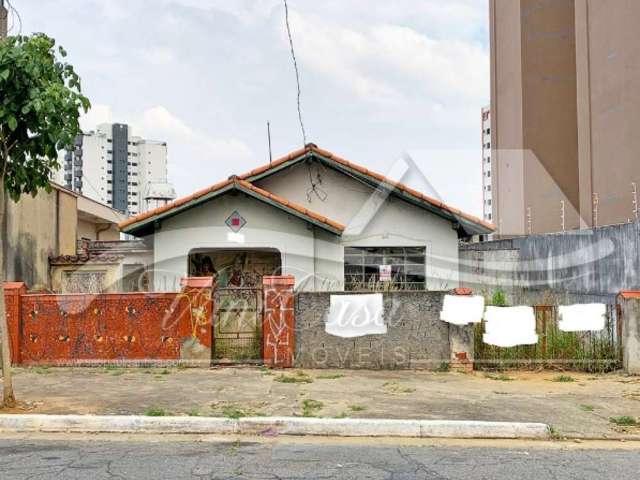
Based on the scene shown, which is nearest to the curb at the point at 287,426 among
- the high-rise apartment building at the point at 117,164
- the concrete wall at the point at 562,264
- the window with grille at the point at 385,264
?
the concrete wall at the point at 562,264

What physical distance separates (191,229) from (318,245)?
10.6 ft

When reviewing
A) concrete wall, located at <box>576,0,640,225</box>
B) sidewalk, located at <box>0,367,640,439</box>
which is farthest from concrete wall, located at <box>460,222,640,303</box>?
concrete wall, located at <box>576,0,640,225</box>

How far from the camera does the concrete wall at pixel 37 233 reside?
61.0ft

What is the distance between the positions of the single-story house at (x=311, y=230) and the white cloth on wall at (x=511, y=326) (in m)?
4.36

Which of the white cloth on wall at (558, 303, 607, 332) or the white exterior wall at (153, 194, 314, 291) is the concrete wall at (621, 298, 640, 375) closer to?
the white cloth on wall at (558, 303, 607, 332)

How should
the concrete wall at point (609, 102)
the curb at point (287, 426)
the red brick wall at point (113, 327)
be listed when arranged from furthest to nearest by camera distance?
the concrete wall at point (609, 102), the red brick wall at point (113, 327), the curb at point (287, 426)

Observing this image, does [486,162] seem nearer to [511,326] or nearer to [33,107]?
[511,326]

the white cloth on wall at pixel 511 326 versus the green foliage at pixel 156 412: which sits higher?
the white cloth on wall at pixel 511 326

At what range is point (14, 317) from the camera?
11.6 meters

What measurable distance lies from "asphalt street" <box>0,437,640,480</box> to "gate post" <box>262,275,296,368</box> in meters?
4.33

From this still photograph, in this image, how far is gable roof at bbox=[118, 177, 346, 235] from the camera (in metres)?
16.0

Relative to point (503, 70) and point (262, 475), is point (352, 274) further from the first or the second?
point (503, 70)

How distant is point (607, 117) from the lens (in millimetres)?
35094

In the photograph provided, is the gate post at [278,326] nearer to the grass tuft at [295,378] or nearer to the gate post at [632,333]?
the grass tuft at [295,378]
